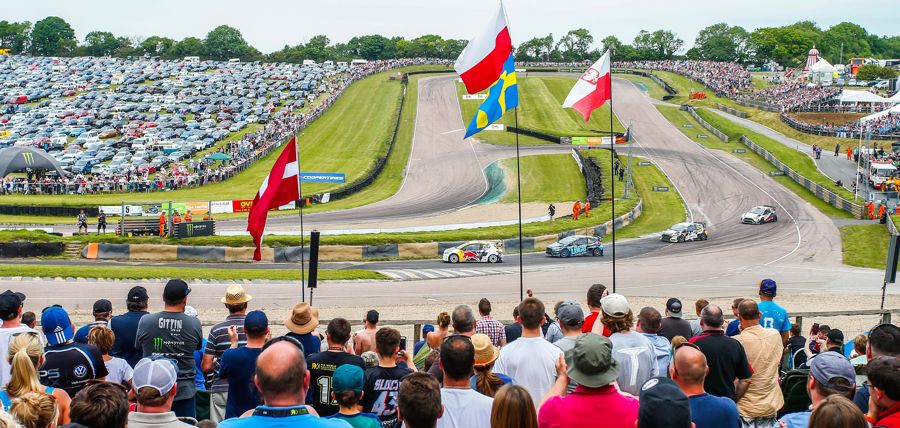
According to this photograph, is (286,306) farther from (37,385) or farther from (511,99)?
(37,385)

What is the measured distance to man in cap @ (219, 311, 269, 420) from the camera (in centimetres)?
786

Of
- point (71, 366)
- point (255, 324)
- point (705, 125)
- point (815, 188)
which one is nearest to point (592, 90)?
point (255, 324)

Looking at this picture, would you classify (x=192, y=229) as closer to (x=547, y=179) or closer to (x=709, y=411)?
(x=547, y=179)

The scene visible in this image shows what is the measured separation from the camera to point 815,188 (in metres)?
60.4

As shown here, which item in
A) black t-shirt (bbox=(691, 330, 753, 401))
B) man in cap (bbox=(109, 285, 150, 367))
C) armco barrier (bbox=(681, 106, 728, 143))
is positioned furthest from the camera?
armco barrier (bbox=(681, 106, 728, 143))

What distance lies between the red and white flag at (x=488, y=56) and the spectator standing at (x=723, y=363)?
1147cm

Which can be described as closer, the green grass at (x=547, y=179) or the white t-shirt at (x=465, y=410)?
the white t-shirt at (x=465, y=410)

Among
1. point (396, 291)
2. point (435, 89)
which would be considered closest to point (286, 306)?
point (396, 291)

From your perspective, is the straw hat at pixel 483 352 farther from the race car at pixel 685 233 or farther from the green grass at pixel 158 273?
the race car at pixel 685 233

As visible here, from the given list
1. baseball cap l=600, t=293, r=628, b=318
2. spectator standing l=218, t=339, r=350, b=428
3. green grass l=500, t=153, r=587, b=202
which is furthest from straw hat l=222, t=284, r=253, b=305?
green grass l=500, t=153, r=587, b=202

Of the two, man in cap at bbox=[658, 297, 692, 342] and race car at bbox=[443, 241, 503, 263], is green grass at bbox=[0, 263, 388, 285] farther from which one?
man in cap at bbox=[658, 297, 692, 342]

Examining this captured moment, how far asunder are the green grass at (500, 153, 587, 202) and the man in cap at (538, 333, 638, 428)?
176 feet

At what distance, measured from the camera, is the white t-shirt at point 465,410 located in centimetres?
621

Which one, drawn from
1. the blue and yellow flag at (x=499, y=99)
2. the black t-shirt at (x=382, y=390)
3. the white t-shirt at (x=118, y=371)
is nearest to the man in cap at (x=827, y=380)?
the black t-shirt at (x=382, y=390)
